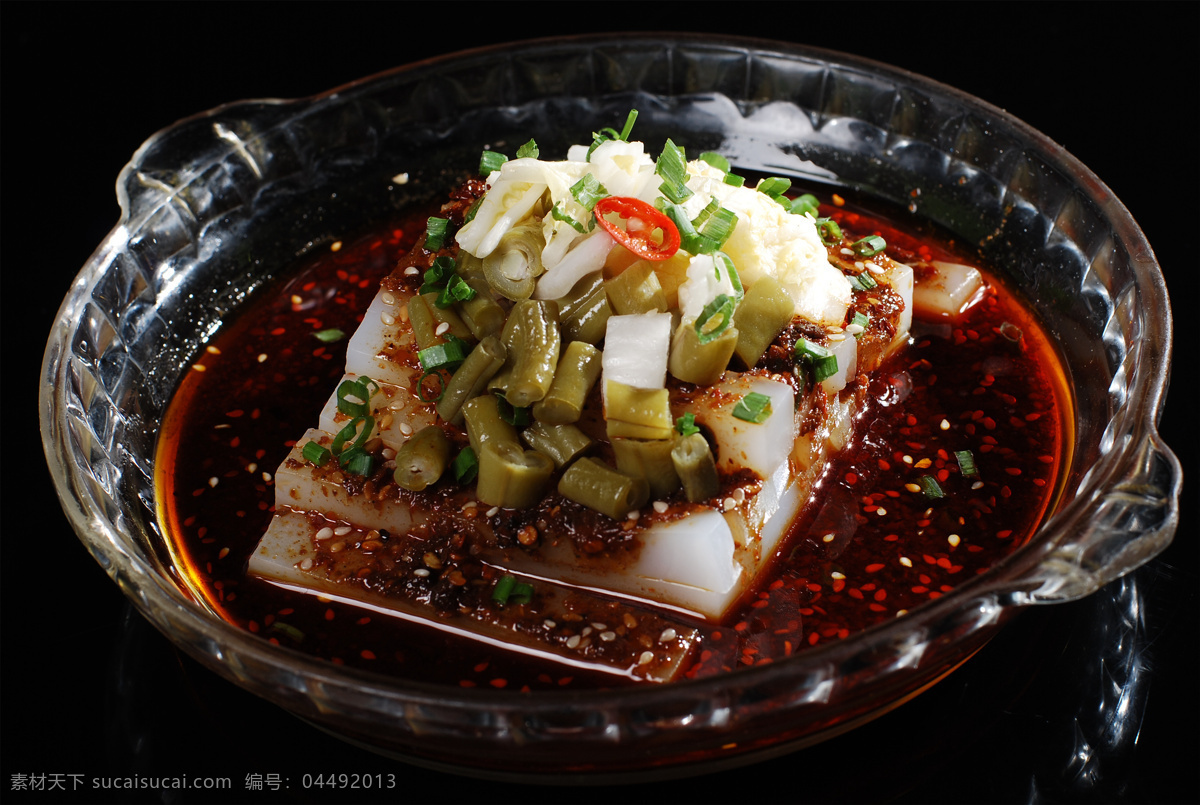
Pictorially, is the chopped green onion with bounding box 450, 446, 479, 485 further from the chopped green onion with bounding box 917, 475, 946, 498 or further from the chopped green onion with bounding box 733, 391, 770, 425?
the chopped green onion with bounding box 917, 475, 946, 498

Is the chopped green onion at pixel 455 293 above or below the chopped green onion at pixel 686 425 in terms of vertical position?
above

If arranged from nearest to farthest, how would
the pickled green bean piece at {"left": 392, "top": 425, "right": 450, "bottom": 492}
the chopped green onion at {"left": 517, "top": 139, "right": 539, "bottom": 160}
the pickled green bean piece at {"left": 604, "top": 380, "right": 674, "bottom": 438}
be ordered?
the pickled green bean piece at {"left": 604, "top": 380, "right": 674, "bottom": 438}
the pickled green bean piece at {"left": 392, "top": 425, "right": 450, "bottom": 492}
the chopped green onion at {"left": 517, "top": 139, "right": 539, "bottom": 160}

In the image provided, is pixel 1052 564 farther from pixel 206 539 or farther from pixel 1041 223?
pixel 206 539

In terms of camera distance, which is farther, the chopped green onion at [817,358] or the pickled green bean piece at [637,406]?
the chopped green onion at [817,358]

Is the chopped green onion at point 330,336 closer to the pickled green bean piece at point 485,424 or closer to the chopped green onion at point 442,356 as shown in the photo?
the chopped green onion at point 442,356

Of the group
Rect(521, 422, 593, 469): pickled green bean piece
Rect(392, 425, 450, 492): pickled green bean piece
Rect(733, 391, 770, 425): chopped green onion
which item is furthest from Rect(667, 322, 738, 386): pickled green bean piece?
Rect(392, 425, 450, 492): pickled green bean piece

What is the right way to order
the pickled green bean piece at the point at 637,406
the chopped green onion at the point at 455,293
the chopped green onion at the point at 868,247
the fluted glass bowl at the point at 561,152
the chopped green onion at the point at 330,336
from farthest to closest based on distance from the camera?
the chopped green onion at the point at 330,336, the chopped green onion at the point at 868,247, the chopped green onion at the point at 455,293, the pickled green bean piece at the point at 637,406, the fluted glass bowl at the point at 561,152

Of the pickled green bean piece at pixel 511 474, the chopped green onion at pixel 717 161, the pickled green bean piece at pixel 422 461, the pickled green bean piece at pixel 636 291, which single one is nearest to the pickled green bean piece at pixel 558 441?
the pickled green bean piece at pixel 511 474

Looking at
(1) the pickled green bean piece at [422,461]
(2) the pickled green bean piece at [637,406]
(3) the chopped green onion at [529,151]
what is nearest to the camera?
(2) the pickled green bean piece at [637,406]
